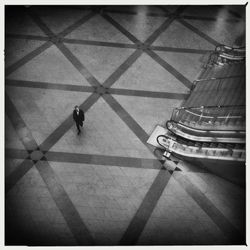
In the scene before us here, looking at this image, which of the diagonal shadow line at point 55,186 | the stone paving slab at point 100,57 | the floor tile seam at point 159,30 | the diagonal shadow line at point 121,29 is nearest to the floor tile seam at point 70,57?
the stone paving slab at point 100,57

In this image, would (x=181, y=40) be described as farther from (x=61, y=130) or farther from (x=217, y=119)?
(x=61, y=130)

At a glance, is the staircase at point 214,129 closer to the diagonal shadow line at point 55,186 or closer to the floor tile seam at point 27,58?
the diagonal shadow line at point 55,186

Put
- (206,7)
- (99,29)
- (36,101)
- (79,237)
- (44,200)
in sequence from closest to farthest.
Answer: (79,237) < (44,200) < (36,101) < (99,29) < (206,7)

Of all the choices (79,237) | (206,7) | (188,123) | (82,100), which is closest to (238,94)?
(188,123)

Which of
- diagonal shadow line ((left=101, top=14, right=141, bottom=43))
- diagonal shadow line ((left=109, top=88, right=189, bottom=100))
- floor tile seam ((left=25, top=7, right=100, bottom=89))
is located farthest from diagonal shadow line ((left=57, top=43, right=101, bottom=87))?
diagonal shadow line ((left=101, top=14, right=141, bottom=43))

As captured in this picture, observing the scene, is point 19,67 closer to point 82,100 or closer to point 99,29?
point 82,100

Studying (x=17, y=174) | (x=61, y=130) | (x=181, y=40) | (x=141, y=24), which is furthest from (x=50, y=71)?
(x=181, y=40)

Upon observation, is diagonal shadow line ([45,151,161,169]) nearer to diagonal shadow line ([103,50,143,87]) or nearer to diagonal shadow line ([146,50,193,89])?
diagonal shadow line ([103,50,143,87])
